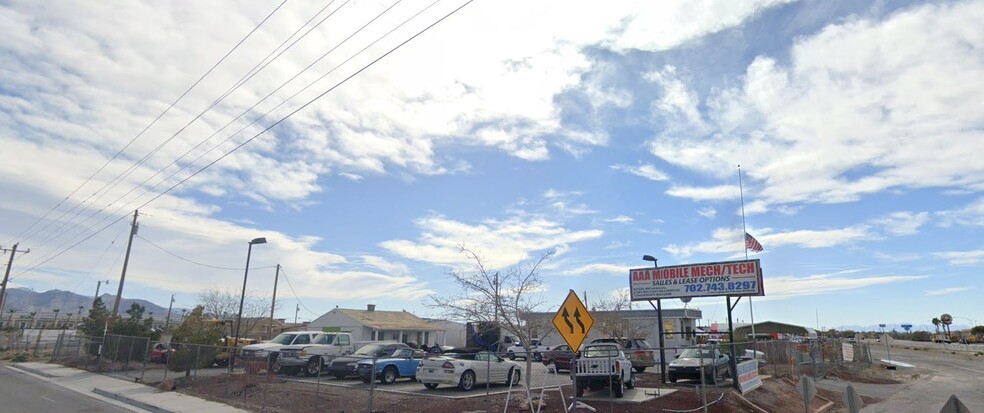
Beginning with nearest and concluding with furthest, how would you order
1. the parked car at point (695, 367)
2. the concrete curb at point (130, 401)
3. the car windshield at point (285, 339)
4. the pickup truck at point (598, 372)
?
the concrete curb at point (130, 401), the pickup truck at point (598, 372), the parked car at point (695, 367), the car windshield at point (285, 339)

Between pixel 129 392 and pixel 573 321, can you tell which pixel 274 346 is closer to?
pixel 129 392

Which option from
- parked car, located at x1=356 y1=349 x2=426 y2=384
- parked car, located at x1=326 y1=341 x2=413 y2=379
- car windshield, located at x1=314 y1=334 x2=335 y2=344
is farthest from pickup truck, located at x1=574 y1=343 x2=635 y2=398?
car windshield, located at x1=314 y1=334 x2=335 y2=344

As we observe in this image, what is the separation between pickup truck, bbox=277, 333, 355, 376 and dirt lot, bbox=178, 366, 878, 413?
10.5 ft

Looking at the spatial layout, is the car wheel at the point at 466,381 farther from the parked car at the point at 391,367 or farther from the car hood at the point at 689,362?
the car hood at the point at 689,362

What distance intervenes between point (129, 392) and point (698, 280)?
19.0 metres

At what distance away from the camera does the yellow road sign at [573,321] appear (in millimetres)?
11109

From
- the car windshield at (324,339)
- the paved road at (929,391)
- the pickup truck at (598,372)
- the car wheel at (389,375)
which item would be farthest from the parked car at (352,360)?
the paved road at (929,391)

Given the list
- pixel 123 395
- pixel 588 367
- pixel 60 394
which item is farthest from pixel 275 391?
pixel 588 367

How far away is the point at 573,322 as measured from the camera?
36.9 feet

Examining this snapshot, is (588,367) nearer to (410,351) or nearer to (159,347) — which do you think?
(410,351)

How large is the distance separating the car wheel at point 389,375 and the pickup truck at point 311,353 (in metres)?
2.51

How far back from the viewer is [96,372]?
25359 millimetres

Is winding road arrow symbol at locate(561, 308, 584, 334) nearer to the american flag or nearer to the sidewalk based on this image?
the sidewalk

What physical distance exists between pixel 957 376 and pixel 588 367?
25999 mm
